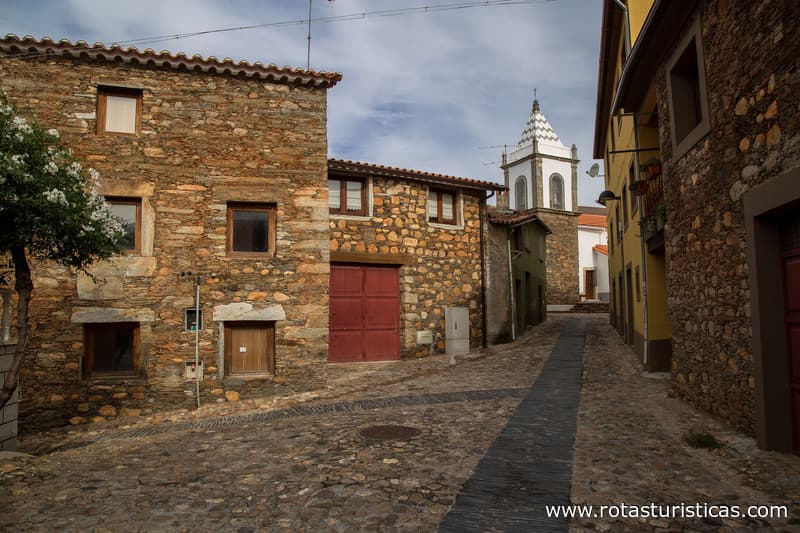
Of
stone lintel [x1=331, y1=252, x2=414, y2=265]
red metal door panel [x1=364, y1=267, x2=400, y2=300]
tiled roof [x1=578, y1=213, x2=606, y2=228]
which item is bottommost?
red metal door panel [x1=364, y1=267, x2=400, y2=300]

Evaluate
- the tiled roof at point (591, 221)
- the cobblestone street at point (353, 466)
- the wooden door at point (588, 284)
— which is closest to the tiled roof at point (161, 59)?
the cobblestone street at point (353, 466)

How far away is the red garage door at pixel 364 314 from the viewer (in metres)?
12.9

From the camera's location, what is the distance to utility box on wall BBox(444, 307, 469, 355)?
41.3 feet

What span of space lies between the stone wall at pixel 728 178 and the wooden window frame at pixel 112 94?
27.6 feet

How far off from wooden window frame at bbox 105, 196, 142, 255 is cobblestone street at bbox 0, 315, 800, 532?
275cm

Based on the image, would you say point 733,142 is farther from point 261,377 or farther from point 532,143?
point 532,143

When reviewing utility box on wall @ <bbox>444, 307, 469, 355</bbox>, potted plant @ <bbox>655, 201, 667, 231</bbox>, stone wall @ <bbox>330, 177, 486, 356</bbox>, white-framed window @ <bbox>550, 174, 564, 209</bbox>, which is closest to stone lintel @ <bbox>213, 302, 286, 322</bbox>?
stone wall @ <bbox>330, 177, 486, 356</bbox>

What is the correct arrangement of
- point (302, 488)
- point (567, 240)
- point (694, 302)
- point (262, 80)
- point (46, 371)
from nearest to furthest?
point (302, 488), point (694, 302), point (46, 371), point (262, 80), point (567, 240)

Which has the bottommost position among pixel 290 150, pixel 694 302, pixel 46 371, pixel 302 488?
pixel 302 488

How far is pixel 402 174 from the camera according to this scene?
43.8ft

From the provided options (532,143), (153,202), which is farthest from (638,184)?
(532,143)

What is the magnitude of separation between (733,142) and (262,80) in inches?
292

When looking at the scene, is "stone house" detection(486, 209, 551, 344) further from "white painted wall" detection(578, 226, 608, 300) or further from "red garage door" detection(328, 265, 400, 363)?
"white painted wall" detection(578, 226, 608, 300)

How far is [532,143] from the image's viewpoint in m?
36.1
